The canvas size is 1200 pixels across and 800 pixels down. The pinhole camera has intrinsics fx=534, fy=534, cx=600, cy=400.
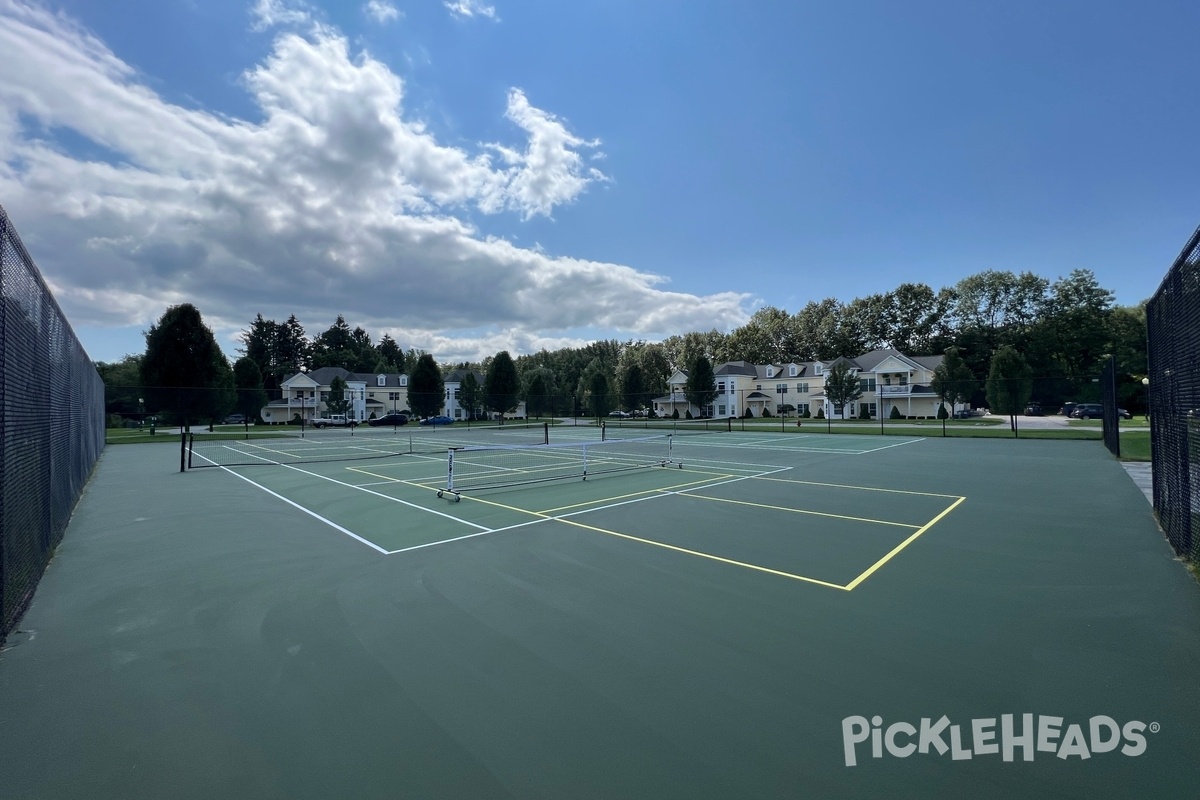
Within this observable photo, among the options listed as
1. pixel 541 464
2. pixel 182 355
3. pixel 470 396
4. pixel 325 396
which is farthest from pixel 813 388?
pixel 182 355

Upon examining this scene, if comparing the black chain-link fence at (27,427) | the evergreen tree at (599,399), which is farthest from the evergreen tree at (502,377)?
the black chain-link fence at (27,427)


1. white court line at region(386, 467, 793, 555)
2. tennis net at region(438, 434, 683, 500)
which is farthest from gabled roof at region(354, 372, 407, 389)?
white court line at region(386, 467, 793, 555)

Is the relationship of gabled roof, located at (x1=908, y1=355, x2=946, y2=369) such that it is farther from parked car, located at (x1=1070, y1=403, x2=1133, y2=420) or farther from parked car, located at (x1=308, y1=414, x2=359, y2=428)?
parked car, located at (x1=308, y1=414, x2=359, y2=428)

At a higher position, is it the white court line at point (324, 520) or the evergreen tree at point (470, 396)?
the evergreen tree at point (470, 396)

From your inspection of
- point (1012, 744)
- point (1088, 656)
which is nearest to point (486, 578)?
point (1012, 744)

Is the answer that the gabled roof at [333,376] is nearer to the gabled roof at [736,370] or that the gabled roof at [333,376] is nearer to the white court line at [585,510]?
the gabled roof at [736,370]

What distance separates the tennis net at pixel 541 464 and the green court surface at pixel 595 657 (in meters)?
3.96

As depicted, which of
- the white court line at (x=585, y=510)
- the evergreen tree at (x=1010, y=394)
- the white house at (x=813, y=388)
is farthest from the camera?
the white house at (x=813, y=388)

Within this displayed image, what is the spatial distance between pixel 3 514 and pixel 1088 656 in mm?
9032

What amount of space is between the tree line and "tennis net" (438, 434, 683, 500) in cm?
2442

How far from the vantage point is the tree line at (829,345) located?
49.7m

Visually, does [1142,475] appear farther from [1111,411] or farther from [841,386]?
[841,386]

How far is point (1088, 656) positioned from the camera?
13.4 feet

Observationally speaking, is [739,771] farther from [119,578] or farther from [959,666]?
[119,578]
